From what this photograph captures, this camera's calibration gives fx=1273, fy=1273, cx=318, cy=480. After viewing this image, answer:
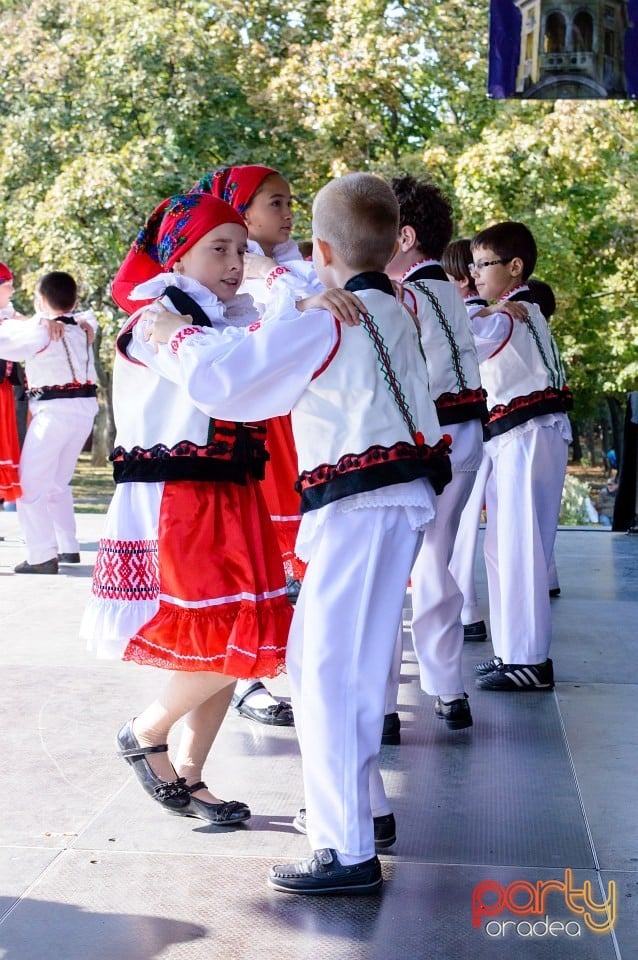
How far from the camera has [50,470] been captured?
316 inches

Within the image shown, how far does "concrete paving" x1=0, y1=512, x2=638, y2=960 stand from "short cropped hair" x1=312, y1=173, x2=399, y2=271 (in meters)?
1.50

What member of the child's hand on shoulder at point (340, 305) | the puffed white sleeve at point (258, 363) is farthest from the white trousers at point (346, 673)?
the child's hand on shoulder at point (340, 305)

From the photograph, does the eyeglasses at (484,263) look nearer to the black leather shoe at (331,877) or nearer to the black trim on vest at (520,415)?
the black trim on vest at (520,415)

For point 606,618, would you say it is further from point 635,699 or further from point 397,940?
point 397,940

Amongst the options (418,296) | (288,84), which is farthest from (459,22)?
(418,296)

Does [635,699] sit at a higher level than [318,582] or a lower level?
lower

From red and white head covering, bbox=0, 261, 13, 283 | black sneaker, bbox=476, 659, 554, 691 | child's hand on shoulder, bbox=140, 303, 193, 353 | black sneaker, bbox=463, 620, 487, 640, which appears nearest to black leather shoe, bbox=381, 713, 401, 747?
black sneaker, bbox=476, 659, 554, 691

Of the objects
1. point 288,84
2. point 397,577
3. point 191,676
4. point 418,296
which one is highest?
point 288,84

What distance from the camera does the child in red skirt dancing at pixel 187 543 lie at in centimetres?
333

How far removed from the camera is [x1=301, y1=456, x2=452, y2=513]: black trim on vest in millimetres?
2875

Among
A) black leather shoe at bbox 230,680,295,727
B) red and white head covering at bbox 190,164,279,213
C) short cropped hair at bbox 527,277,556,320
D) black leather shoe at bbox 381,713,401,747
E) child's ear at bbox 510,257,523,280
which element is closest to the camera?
black leather shoe at bbox 381,713,401,747

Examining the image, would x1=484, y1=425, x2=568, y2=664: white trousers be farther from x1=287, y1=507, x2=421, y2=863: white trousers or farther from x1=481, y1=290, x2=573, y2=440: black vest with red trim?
x1=287, y1=507, x2=421, y2=863: white trousers

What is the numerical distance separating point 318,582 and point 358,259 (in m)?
0.77

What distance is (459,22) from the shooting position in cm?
1622
